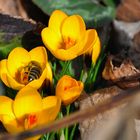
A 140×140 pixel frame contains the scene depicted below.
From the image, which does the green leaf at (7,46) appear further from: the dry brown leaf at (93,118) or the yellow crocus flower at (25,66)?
the dry brown leaf at (93,118)

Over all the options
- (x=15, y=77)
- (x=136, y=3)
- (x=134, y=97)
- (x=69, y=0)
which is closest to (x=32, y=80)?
(x=15, y=77)

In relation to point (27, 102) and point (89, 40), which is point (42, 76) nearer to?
point (27, 102)

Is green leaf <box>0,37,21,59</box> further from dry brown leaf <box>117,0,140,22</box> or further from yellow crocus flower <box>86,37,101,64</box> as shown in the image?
dry brown leaf <box>117,0,140,22</box>

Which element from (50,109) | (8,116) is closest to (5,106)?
(8,116)

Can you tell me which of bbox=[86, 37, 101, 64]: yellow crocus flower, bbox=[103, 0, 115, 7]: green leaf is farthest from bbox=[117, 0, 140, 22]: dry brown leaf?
bbox=[86, 37, 101, 64]: yellow crocus flower

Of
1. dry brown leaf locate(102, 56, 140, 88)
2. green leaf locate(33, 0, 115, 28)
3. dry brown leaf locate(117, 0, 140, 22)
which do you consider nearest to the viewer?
dry brown leaf locate(102, 56, 140, 88)

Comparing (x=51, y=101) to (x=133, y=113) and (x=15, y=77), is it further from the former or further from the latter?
(x=133, y=113)
